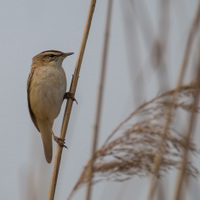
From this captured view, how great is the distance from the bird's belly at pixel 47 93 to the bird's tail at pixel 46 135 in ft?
0.30

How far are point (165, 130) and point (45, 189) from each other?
0.96 meters

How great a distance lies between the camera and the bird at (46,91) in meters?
3.62

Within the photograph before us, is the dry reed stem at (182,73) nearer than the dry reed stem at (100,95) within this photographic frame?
Yes

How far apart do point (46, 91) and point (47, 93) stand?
0.03m

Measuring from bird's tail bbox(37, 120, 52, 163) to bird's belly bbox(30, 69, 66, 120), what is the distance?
0.09 meters

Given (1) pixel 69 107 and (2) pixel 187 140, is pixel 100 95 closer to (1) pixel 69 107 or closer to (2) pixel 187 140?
(1) pixel 69 107

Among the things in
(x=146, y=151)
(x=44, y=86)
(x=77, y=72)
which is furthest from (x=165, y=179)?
(x=44, y=86)

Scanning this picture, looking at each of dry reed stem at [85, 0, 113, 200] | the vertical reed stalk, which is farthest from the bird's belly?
the vertical reed stalk

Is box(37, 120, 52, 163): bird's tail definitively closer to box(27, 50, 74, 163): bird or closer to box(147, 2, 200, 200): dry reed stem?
box(27, 50, 74, 163): bird

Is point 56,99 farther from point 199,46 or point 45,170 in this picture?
point 199,46

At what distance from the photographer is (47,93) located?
3.71 meters

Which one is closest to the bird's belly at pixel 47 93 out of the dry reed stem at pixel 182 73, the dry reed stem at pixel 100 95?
the dry reed stem at pixel 100 95

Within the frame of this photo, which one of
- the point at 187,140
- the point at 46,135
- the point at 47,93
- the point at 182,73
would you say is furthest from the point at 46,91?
the point at 187,140

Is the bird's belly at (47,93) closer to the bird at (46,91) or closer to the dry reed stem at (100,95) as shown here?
the bird at (46,91)
